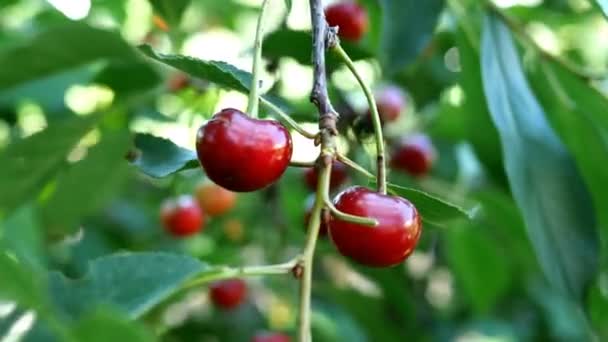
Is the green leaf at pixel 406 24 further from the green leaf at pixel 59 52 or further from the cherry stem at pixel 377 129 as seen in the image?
the cherry stem at pixel 377 129

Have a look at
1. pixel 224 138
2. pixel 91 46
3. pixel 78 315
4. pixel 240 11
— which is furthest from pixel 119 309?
pixel 240 11

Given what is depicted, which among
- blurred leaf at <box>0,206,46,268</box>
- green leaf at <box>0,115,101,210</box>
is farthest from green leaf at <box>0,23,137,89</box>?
blurred leaf at <box>0,206,46,268</box>

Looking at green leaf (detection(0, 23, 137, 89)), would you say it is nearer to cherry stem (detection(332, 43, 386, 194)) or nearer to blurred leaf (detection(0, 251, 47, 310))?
cherry stem (detection(332, 43, 386, 194))

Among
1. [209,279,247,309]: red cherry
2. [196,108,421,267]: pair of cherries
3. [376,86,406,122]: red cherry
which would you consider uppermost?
[196,108,421,267]: pair of cherries

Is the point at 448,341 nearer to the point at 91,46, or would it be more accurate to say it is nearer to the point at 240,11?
the point at 240,11

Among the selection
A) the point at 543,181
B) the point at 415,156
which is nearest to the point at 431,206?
→ the point at 543,181

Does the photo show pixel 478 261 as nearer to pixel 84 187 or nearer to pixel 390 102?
pixel 390 102
